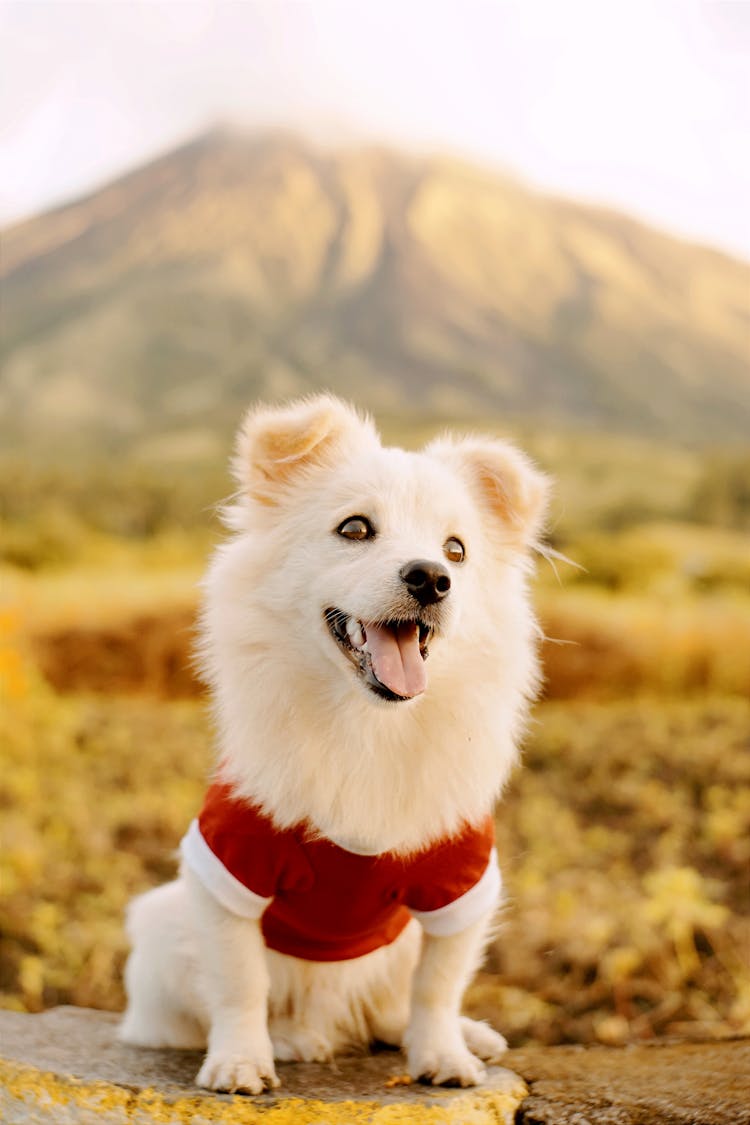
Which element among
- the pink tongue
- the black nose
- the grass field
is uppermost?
the black nose

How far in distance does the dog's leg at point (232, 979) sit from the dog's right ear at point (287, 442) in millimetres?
985

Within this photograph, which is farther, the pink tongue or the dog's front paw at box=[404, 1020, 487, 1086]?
the dog's front paw at box=[404, 1020, 487, 1086]

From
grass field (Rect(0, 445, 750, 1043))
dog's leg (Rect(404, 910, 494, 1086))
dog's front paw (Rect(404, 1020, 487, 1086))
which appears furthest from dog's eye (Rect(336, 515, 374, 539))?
grass field (Rect(0, 445, 750, 1043))

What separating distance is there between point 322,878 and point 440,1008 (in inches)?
18.8

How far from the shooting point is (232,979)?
7.86 feet

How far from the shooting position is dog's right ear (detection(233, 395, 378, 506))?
254 centimetres

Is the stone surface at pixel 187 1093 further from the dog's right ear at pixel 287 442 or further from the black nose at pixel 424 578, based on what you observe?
the dog's right ear at pixel 287 442

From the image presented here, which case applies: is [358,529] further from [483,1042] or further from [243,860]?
[483,1042]

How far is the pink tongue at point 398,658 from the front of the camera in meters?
2.21

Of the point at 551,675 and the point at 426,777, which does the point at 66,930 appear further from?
the point at 551,675

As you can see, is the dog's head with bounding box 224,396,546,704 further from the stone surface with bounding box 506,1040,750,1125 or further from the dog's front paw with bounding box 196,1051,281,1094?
the stone surface with bounding box 506,1040,750,1125

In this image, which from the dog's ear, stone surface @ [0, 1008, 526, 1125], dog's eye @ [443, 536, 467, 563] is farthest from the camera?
the dog's ear

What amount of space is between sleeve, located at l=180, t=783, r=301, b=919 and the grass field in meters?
1.34

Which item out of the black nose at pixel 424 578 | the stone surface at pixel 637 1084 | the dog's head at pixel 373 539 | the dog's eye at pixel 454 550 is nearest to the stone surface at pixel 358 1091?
the stone surface at pixel 637 1084
